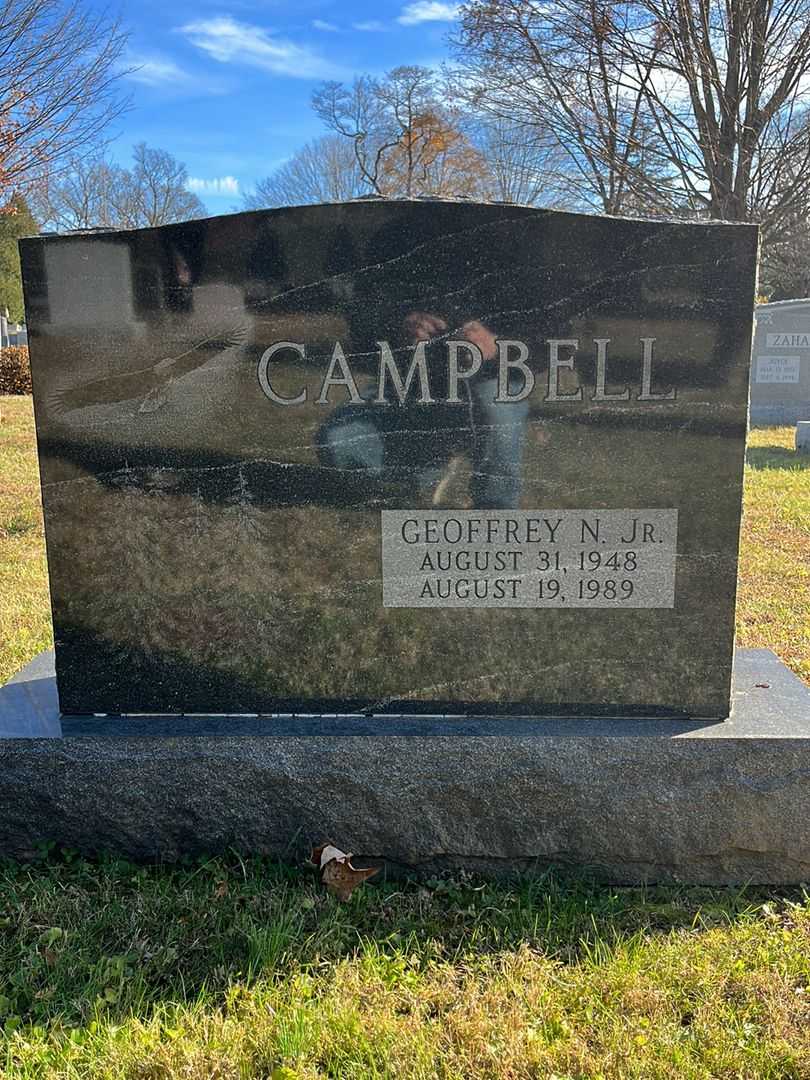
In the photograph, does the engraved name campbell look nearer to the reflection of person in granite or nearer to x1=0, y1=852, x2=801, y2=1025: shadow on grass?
the reflection of person in granite

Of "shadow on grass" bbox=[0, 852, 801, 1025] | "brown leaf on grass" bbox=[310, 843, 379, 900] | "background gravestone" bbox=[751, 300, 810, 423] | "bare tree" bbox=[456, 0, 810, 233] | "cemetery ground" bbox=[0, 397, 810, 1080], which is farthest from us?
"background gravestone" bbox=[751, 300, 810, 423]

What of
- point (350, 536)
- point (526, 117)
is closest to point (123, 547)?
point (350, 536)

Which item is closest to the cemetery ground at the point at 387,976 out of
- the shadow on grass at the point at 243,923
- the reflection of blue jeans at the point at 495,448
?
the shadow on grass at the point at 243,923

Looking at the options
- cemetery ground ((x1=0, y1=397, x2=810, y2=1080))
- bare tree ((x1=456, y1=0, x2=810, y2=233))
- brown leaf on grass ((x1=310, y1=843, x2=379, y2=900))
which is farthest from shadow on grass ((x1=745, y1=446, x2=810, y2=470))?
brown leaf on grass ((x1=310, y1=843, x2=379, y2=900))

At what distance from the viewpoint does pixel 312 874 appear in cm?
270

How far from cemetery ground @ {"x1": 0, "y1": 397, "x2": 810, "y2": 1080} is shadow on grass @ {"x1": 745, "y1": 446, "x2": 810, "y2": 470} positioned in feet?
27.3

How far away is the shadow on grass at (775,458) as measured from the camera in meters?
10.2

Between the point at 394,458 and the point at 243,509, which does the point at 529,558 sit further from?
the point at 243,509

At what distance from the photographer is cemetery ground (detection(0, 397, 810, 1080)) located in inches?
79.0

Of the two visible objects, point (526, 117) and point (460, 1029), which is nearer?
point (460, 1029)

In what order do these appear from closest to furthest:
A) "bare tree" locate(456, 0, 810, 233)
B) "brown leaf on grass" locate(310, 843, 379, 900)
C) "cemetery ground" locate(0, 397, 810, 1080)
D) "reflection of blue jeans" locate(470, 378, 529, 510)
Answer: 1. "cemetery ground" locate(0, 397, 810, 1080)
2. "brown leaf on grass" locate(310, 843, 379, 900)
3. "reflection of blue jeans" locate(470, 378, 529, 510)
4. "bare tree" locate(456, 0, 810, 233)

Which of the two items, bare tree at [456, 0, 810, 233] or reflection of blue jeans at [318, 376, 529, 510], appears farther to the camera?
bare tree at [456, 0, 810, 233]

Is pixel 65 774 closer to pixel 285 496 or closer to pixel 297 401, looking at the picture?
pixel 285 496

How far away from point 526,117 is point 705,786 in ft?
34.2
